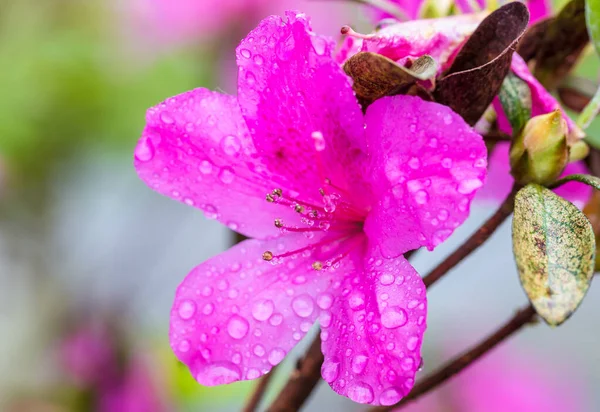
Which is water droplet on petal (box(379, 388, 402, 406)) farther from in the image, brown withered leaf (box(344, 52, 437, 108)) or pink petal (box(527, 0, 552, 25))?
pink petal (box(527, 0, 552, 25))

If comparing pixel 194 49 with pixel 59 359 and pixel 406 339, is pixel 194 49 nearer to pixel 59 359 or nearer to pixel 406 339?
pixel 59 359

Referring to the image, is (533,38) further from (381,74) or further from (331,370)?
(331,370)

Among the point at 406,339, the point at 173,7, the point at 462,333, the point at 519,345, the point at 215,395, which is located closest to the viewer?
the point at 406,339

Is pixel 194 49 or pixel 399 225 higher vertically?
pixel 399 225

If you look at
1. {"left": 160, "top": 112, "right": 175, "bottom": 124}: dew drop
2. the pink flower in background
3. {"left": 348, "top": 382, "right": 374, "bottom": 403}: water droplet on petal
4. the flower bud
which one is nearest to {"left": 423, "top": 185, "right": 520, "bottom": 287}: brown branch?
the flower bud

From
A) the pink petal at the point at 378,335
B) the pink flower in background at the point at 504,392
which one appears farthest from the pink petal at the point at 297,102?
the pink flower in background at the point at 504,392

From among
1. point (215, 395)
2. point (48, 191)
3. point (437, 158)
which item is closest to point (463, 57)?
point (437, 158)

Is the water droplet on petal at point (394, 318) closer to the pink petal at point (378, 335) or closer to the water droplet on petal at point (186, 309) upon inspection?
the pink petal at point (378, 335)

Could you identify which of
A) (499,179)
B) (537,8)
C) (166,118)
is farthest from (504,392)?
(166,118)
